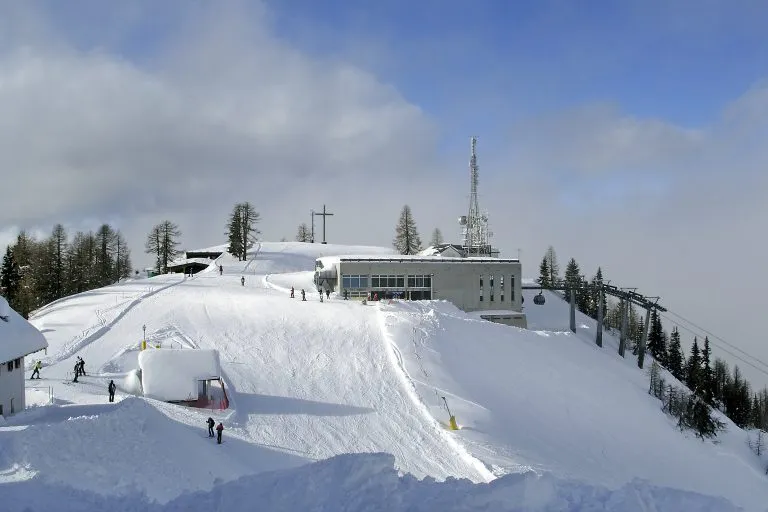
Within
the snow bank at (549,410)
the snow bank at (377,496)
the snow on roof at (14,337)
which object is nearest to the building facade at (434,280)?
the snow bank at (549,410)

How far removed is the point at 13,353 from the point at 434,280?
35.5 m

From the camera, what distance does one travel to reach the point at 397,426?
27.2 metres

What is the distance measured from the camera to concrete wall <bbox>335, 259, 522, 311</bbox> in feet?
172

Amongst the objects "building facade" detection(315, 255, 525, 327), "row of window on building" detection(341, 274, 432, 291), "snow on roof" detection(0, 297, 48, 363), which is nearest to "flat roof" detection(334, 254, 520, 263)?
"building facade" detection(315, 255, 525, 327)

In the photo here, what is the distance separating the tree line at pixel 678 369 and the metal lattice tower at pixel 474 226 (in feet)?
27.7

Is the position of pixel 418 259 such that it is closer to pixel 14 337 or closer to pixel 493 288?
pixel 493 288

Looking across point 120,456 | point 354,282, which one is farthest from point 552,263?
point 120,456

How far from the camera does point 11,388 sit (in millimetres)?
24359

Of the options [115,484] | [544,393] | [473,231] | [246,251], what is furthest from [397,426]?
[246,251]

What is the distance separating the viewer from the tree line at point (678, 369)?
4081 cm

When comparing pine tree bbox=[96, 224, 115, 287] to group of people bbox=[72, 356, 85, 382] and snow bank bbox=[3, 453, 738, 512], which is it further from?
snow bank bbox=[3, 453, 738, 512]

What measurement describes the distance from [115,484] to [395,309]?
2964 centimetres

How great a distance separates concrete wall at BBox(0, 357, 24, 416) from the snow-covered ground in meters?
1.23

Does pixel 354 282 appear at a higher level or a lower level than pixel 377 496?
higher
